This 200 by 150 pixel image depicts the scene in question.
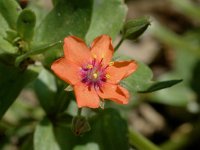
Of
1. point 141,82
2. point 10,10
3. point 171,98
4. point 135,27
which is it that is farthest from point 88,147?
point 171,98

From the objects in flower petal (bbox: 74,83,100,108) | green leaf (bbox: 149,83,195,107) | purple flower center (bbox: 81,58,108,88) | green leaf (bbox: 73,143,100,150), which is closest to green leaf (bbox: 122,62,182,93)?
purple flower center (bbox: 81,58,108,88)

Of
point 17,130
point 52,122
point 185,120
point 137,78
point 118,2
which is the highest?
point 118,2

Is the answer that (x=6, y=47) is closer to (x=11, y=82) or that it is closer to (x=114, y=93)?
(x=11, y=82)

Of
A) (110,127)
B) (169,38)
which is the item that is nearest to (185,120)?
(169,38)

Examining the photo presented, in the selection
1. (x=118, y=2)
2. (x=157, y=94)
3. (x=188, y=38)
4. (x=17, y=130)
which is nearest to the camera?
(x=118, y=2)

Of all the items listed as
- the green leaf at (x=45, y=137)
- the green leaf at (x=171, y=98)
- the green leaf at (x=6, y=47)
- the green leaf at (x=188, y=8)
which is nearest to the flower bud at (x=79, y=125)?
the green leaf at (x=45, y=137)

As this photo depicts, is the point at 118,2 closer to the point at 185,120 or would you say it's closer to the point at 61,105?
the point at 61,105
